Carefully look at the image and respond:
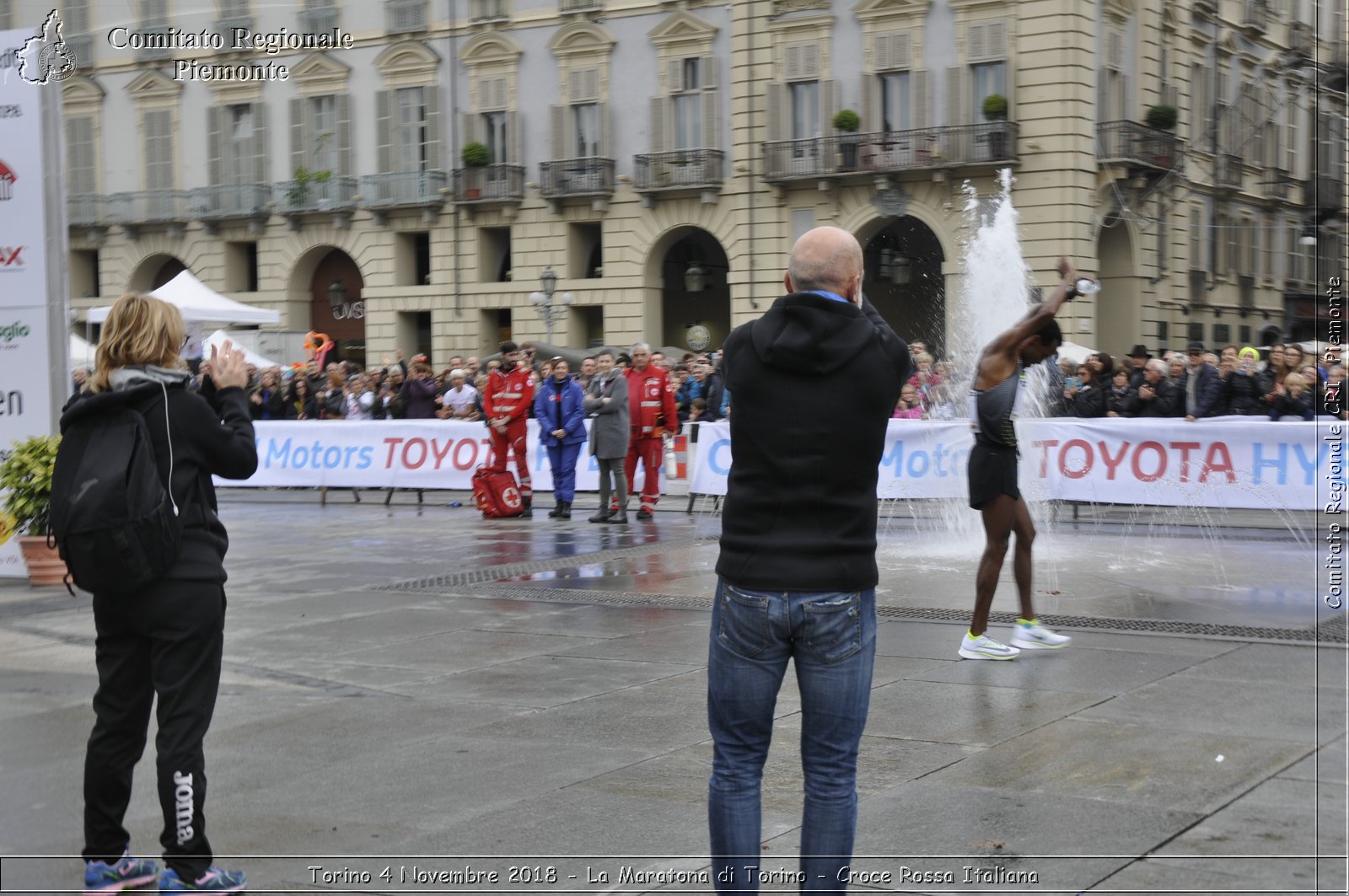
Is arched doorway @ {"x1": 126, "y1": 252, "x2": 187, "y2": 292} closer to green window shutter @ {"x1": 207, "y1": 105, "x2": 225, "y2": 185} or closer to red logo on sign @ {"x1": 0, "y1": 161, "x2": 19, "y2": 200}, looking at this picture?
green window shutter @ {"x1": 207, "y1": 105, "x2": 225, "y2": 185}

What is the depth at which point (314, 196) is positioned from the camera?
4234 centimetres

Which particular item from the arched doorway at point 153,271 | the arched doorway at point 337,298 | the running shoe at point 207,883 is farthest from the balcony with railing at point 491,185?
the running shoe at point 207,883


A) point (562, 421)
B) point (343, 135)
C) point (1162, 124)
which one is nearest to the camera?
point (562, 421)

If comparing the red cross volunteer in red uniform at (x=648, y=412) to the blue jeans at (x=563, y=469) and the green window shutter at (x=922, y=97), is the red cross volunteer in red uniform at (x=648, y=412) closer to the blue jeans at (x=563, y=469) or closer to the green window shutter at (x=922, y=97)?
the blue jeans at (x=563, y=469)

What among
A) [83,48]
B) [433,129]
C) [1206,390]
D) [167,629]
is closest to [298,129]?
[433,129]

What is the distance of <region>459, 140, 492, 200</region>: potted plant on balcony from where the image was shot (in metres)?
40.2

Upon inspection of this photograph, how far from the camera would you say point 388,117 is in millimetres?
40969

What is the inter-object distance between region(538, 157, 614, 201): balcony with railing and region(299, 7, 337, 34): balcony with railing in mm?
7230

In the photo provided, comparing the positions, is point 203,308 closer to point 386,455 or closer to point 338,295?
point 386,455

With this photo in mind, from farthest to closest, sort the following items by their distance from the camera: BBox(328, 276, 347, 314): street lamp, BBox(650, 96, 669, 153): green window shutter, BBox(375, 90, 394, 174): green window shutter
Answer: BBox(328, 276, 347, 314): street lamp, BBox(375, 90, 394, 174): green window shutter, BBox(650, 96, 669, 153): green window shutter

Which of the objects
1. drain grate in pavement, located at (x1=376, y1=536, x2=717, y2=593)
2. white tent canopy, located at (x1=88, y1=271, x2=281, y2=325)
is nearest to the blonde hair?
drain grate in pavement, located at (x1=376, y1=536, x2=717, y2=593)

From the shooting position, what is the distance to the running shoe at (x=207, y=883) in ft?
15.4

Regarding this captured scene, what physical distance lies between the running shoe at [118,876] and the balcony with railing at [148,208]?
41460 mm

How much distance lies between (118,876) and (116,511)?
1.21 meters
